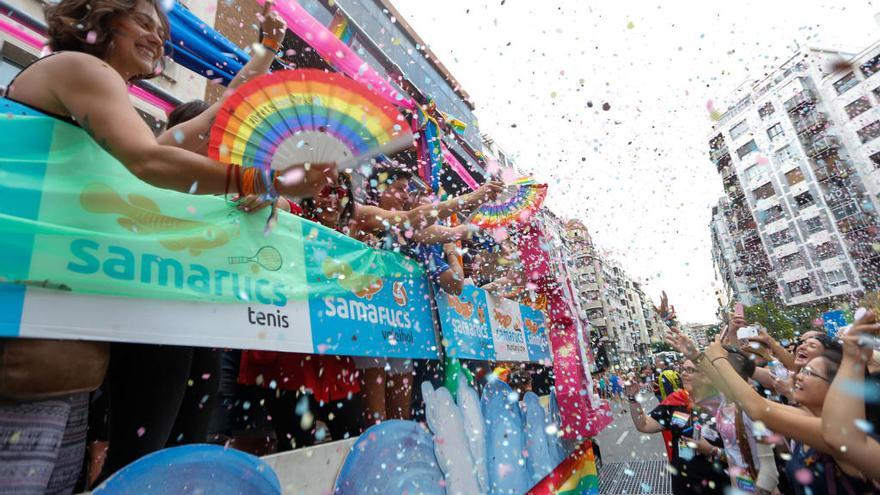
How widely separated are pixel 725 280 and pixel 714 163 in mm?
22900

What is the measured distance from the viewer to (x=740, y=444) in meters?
4.19

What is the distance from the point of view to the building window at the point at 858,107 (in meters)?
40.3

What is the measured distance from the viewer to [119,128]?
1.18 metres

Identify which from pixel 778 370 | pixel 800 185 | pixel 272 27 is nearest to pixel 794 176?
pixel 800 185

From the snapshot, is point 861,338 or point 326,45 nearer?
point 861,338

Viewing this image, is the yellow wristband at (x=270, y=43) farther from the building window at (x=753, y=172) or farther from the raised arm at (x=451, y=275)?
the building window at (x=753, y=172)

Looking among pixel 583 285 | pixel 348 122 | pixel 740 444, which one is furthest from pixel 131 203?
pixel 583 285

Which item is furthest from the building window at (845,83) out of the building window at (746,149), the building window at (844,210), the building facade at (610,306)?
the building facade at (610,306)

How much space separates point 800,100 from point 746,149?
7.23 meters

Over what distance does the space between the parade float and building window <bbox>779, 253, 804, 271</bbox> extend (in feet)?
177

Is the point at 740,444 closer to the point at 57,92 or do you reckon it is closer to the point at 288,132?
the point at 288,132

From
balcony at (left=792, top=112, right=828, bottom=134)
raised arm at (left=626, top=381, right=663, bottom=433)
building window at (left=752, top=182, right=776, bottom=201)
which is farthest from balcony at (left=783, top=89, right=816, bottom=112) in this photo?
raised arm at (left=626, top=381, right=663, bottom=433)

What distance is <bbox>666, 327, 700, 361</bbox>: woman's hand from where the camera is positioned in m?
3.10

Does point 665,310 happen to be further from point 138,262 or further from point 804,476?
point 138,262
